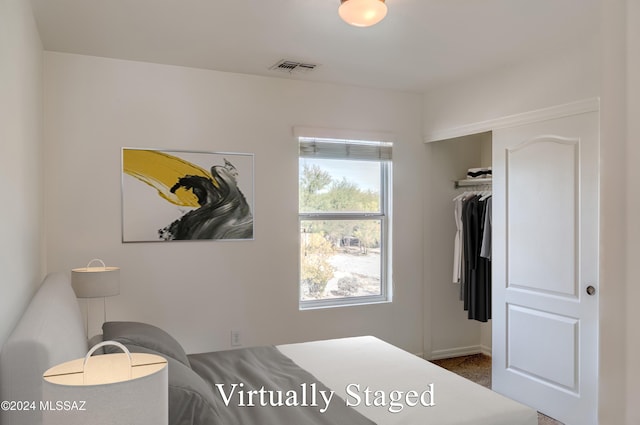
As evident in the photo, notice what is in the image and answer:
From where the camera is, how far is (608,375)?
0.83 ft

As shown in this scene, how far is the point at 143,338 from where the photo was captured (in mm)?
2229

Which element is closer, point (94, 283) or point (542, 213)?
point (94, 283)

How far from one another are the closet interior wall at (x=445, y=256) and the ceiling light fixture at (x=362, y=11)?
2274 millimetres

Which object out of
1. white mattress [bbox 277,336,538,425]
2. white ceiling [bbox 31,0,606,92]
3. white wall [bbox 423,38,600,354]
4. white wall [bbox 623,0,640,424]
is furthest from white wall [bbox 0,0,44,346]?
white wall [bbox 423,38,600,354]

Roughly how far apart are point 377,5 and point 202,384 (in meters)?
1.89

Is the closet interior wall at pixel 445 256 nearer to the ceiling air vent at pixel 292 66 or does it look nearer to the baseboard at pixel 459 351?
the baseboard at pixel 459 351

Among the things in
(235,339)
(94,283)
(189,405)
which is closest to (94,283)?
(94,283)

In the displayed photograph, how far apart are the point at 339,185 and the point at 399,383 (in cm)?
219

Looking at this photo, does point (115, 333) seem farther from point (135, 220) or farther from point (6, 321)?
point (135, 220)

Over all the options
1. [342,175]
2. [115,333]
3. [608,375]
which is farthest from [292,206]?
[608,375]

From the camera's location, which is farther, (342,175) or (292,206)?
(342,175)

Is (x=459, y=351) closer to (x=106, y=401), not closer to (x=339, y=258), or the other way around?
(x=339, y=258)

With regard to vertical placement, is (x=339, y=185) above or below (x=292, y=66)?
below

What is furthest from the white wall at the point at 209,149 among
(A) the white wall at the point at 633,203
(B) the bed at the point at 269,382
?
(A) the white wall at the point at 633,203
